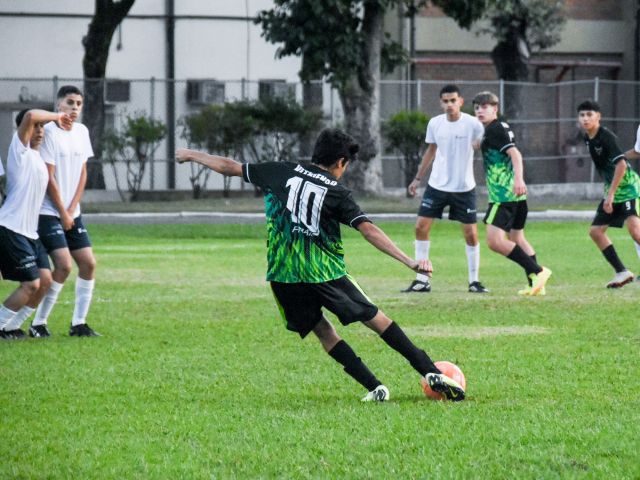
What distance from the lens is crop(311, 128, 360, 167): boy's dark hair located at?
827cm

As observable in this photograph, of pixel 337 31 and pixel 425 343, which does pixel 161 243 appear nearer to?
pixel 337 31

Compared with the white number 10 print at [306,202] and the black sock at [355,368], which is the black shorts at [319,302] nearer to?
the black sock at [355,368]

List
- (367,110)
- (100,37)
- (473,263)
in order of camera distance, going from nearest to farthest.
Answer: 1. (473,263)
2. (367,110)
3. (100,37)

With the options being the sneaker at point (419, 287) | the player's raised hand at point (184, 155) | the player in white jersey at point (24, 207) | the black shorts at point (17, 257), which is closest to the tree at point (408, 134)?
the sneaker at point (419, 287)

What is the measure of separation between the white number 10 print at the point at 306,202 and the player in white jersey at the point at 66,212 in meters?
3.87

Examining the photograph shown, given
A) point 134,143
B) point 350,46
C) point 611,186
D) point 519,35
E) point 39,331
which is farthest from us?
point 519,35

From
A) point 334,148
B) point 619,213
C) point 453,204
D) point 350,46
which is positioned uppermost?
point 350,46

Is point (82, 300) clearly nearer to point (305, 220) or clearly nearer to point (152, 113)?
point (305, 220)

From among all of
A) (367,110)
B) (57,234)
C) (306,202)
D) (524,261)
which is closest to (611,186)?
(524,261)

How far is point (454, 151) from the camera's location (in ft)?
51.7

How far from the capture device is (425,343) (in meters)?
11.1

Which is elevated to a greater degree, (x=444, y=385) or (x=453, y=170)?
(x=453, y=170)

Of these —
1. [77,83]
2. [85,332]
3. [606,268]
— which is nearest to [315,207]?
[85,332]

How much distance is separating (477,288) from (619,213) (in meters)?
1.83
